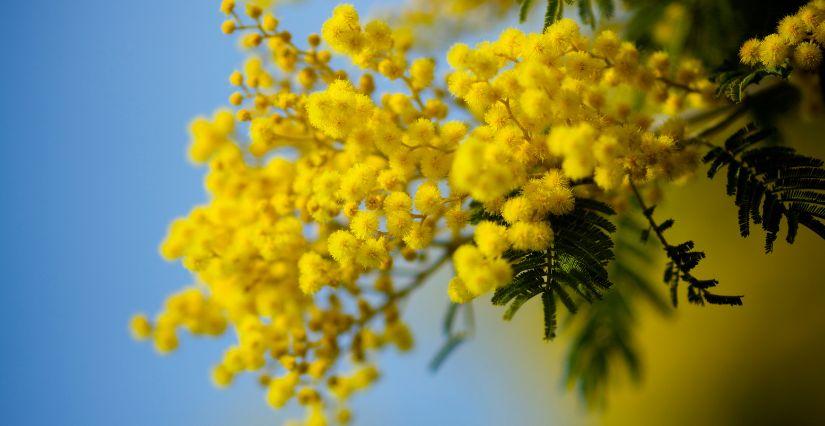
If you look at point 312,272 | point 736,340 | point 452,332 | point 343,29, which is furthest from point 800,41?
point 736,340

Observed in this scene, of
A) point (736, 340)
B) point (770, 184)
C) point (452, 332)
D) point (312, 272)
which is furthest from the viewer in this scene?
point (736, 340)

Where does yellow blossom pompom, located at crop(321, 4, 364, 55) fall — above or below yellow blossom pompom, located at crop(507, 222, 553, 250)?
above

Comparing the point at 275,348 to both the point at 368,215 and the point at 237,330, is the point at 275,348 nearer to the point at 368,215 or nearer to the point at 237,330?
the point at 237,330

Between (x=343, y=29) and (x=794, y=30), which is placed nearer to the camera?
(x=794, y=30)

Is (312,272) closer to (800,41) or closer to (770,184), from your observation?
(770,184)

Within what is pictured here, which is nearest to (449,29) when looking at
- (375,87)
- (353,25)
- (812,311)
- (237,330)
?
(375,87)

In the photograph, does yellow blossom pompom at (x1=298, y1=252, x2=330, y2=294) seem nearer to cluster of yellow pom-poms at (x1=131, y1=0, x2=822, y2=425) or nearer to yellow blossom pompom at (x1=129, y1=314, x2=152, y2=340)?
cluster of yellow pom-poms at (x1=131, y1=0, x2=822, y2=425)

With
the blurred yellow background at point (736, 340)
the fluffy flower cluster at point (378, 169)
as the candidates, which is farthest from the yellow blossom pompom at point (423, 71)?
the blurred yellow background at point (736, 340)

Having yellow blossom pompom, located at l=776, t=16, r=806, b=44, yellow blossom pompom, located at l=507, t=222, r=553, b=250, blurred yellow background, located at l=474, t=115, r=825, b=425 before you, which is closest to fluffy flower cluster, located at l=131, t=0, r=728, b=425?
yellow blossom pompom, located at l=507, t=222, r=553, b=250
